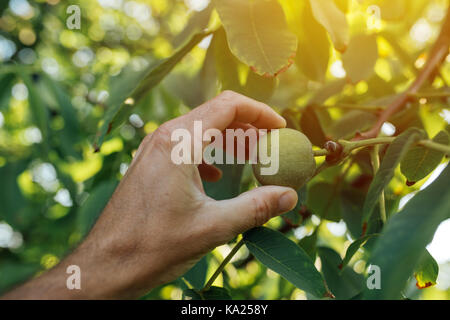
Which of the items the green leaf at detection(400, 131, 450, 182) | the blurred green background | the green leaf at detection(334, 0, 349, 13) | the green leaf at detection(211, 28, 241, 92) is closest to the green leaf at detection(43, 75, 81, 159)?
the blurred green background

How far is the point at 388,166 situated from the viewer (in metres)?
0.55

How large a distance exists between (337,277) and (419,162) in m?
0.36

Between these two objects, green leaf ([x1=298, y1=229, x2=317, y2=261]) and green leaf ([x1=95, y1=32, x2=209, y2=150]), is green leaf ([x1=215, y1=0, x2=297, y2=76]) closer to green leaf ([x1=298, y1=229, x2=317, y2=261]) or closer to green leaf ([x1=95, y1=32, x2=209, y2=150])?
green leaf ([x1=95, y1=32, x2=209, y2=150])

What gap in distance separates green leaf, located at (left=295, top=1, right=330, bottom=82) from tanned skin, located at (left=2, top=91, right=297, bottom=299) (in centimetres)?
39

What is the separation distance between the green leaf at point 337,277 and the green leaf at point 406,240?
450 mm

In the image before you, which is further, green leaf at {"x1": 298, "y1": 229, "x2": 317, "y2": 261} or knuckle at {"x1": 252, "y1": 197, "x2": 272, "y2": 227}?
green leaf at {"x1": 298, "y1": 229, "x2": 317, "y2": 261}

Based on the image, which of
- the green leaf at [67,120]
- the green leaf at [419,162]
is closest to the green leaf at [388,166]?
the green leaf at [419,162]

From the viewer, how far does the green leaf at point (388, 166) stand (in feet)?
1.78

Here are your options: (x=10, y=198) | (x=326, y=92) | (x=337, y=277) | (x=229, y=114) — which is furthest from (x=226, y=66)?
(x=10, y=198)

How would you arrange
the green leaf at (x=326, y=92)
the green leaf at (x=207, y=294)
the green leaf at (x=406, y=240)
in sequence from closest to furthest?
the green leaf at (x=406, y=240)
the green leaf at (x=207, y=294)
the green leaf at (x=326, y=92)

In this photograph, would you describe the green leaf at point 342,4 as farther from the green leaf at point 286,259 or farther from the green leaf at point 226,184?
the green leaf at point 286,259

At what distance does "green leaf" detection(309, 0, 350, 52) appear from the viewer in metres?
0.72

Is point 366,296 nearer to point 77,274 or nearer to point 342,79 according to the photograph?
point 77,274
